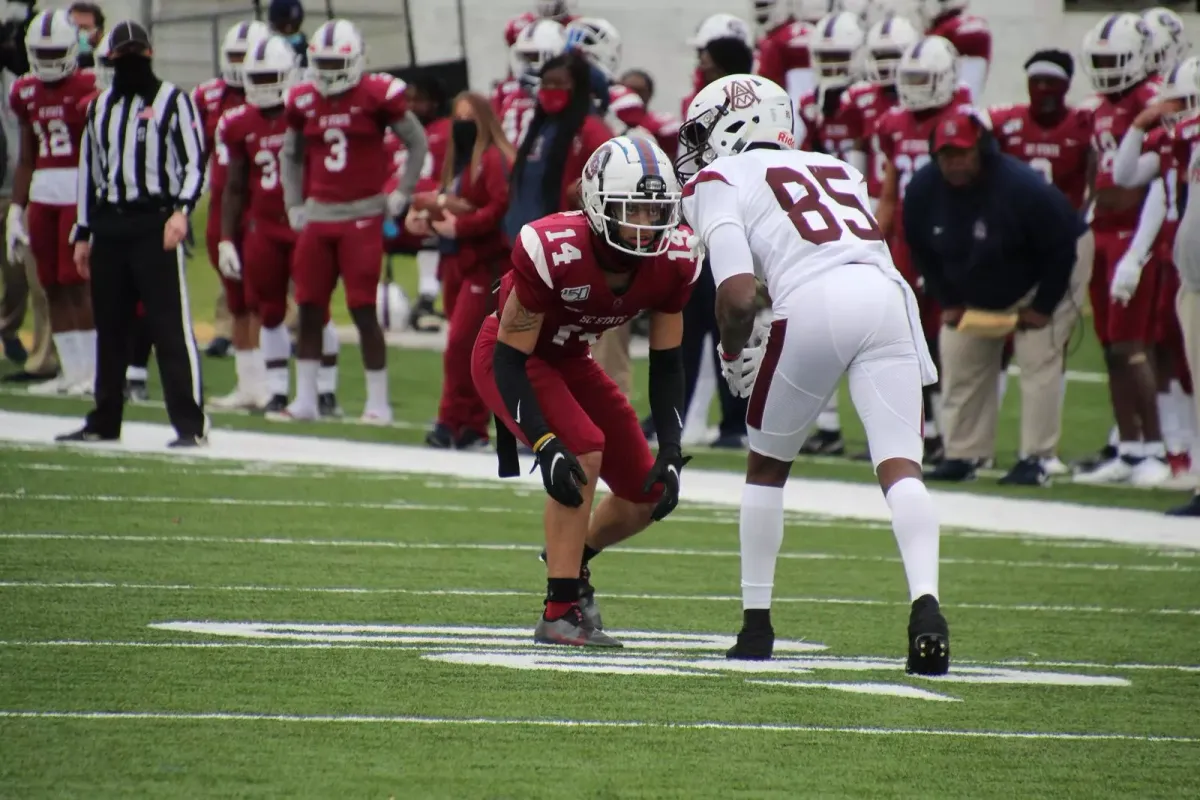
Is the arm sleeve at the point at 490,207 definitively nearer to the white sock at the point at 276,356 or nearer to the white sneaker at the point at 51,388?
the white sock at the point at 276,356

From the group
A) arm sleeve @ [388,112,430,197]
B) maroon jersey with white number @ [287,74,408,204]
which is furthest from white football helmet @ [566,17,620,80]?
maroon jersey with white number @ [287,74,408,204]

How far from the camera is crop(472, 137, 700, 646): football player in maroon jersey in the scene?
18.3 ft

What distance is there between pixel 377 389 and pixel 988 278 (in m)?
3.67

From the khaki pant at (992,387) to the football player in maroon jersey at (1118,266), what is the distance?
0.93 ft

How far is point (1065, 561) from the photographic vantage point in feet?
26.2

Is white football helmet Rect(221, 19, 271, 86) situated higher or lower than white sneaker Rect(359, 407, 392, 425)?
higher

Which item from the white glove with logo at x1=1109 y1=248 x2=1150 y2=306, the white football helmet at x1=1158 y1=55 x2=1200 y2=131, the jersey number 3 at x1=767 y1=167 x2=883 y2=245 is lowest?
the white glove with logo at x1=1109 y1=248 x2=1150 y2=306

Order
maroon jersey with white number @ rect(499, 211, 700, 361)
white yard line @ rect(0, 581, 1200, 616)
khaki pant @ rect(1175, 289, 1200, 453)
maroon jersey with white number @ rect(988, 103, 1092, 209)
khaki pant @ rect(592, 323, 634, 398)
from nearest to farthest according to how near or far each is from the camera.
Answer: maroon jersey with white number @ rect(499, 211, 700, 361) → white yard line @ rect(0, 581, 1200, 616) → khaki pant @ rect(1175, 289, 1200, 453) → maroon jersey with white number @ rect(988, 103, 1092, 209) → khaki pant @ rect(592, 323, 634, 398)

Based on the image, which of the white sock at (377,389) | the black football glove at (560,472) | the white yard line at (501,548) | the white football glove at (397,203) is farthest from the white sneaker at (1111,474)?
the black football glove at (560,472)

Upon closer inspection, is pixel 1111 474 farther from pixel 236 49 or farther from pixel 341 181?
pixel 236 49

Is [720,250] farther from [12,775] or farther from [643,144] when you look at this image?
[12,775]

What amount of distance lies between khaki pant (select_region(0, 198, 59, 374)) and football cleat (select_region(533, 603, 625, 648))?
7.90m

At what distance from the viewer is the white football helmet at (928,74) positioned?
10766 mm

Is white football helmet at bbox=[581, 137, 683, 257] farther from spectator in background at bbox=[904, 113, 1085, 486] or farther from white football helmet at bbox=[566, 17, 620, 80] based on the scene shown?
white football helmet at bbox=[566, 17, 620, 80]
